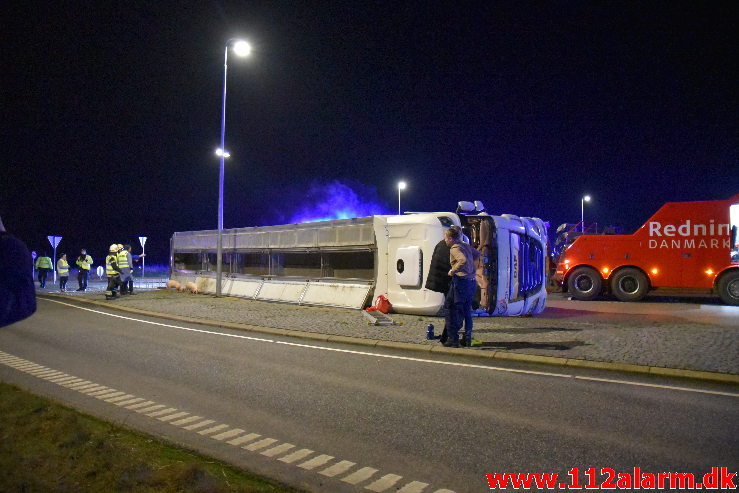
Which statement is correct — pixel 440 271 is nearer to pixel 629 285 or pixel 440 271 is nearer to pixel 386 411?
pixel 386 411

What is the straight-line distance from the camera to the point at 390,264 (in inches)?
519

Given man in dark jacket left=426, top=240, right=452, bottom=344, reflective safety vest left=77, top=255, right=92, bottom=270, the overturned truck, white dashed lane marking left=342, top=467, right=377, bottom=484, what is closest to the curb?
man in dark jacket left=426, top=240, right=452, bottom=344

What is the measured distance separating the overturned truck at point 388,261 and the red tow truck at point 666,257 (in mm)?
4236

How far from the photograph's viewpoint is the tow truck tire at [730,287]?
16.0 metres

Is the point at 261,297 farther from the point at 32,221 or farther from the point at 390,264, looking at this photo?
the point at 32,221

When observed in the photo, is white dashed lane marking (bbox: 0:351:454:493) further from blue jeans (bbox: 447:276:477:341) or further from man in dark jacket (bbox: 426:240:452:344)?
man in dark jacket (bbox: 426:240:452:344)

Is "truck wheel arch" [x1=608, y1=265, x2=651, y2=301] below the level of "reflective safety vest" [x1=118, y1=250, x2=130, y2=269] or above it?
below

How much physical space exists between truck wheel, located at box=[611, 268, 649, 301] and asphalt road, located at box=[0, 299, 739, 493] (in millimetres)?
11839

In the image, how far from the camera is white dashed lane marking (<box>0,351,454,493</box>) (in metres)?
3.70

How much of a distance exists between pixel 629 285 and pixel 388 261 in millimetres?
9464

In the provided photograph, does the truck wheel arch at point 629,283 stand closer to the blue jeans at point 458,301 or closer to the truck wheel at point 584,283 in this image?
the truck wheel at point 584,283

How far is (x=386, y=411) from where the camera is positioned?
17.5 ft

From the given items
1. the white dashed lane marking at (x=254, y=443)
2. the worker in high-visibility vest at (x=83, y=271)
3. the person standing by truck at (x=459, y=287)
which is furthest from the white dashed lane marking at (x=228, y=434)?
the worker in high-visibility vest at (x=83, y=271)

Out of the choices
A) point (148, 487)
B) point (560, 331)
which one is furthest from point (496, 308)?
point (148, 487)
